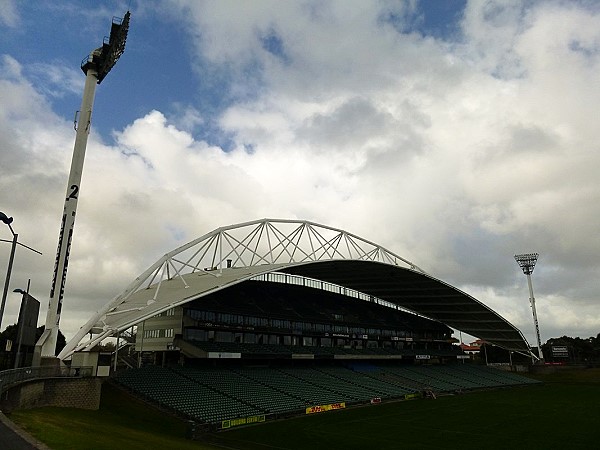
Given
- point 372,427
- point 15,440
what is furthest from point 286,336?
point 15,440

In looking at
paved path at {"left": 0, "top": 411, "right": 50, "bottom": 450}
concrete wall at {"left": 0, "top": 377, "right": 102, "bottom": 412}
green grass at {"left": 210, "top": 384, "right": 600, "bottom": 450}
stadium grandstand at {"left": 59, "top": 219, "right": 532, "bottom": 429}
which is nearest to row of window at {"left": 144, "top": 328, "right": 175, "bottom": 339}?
stadium grandstand at {"left": 59, "top": 219, "right": 532, "bottom": 429}

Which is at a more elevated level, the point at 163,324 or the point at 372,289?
the point at 372,289

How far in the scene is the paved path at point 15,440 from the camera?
52.3 feet

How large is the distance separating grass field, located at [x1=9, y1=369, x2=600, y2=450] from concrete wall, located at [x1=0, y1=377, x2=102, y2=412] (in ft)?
3.67

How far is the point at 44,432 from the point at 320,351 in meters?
58.2

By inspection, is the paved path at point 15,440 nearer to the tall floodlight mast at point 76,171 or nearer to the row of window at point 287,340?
the tall floodlight mast at point 76,171

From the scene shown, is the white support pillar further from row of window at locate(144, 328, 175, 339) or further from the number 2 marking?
row of window at locate(144, 328, 175, 339)

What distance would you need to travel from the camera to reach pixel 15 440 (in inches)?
663

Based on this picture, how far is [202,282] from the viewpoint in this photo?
54.6 meters

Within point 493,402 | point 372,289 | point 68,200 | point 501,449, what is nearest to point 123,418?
point 68,200

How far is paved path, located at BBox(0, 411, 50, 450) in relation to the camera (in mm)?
15955

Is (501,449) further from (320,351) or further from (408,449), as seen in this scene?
(320,351)

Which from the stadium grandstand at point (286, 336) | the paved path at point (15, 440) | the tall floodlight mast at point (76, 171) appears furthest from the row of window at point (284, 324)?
A: the paved path at point (15, 440)

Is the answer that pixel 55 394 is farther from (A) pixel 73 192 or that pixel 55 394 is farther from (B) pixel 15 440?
(A) pixel 73 192
